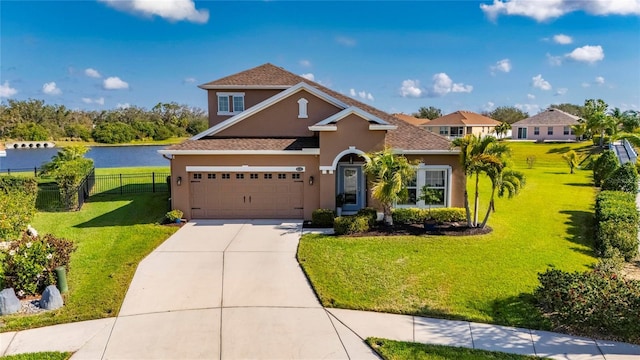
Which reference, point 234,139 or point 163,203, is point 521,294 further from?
point 163,203

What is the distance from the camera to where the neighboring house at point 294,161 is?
18156mm

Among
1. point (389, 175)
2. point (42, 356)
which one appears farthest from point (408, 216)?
point (42, 356)

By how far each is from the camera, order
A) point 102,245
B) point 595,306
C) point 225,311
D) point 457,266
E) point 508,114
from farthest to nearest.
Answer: point 508,114 → point 102,245 → point 457,266 → point 225,311 → point 595,306

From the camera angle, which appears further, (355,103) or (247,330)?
(355,103)

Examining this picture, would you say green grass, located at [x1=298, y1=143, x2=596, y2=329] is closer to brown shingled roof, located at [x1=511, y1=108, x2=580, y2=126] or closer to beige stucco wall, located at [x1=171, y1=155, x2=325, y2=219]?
beige stucco wall, located at [x1=171, y1=155, x2=325, y2=219]

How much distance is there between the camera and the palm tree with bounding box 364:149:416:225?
52.8 feet

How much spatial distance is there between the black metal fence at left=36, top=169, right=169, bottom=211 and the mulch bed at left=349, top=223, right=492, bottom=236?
1457cm

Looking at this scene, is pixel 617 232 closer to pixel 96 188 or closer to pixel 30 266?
pixel 30 266

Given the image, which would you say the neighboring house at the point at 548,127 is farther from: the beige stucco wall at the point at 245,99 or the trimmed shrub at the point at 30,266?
the trimmed shrub at the point at 30,266

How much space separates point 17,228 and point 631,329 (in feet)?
58.0

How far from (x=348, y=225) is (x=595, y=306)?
845 cm

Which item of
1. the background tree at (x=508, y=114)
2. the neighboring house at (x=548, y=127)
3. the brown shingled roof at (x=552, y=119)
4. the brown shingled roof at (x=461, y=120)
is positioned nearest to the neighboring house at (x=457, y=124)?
the brown shingled roof at (x=461, y=120)

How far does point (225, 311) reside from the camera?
404 inches

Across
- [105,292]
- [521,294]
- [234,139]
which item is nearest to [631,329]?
[521,294]
